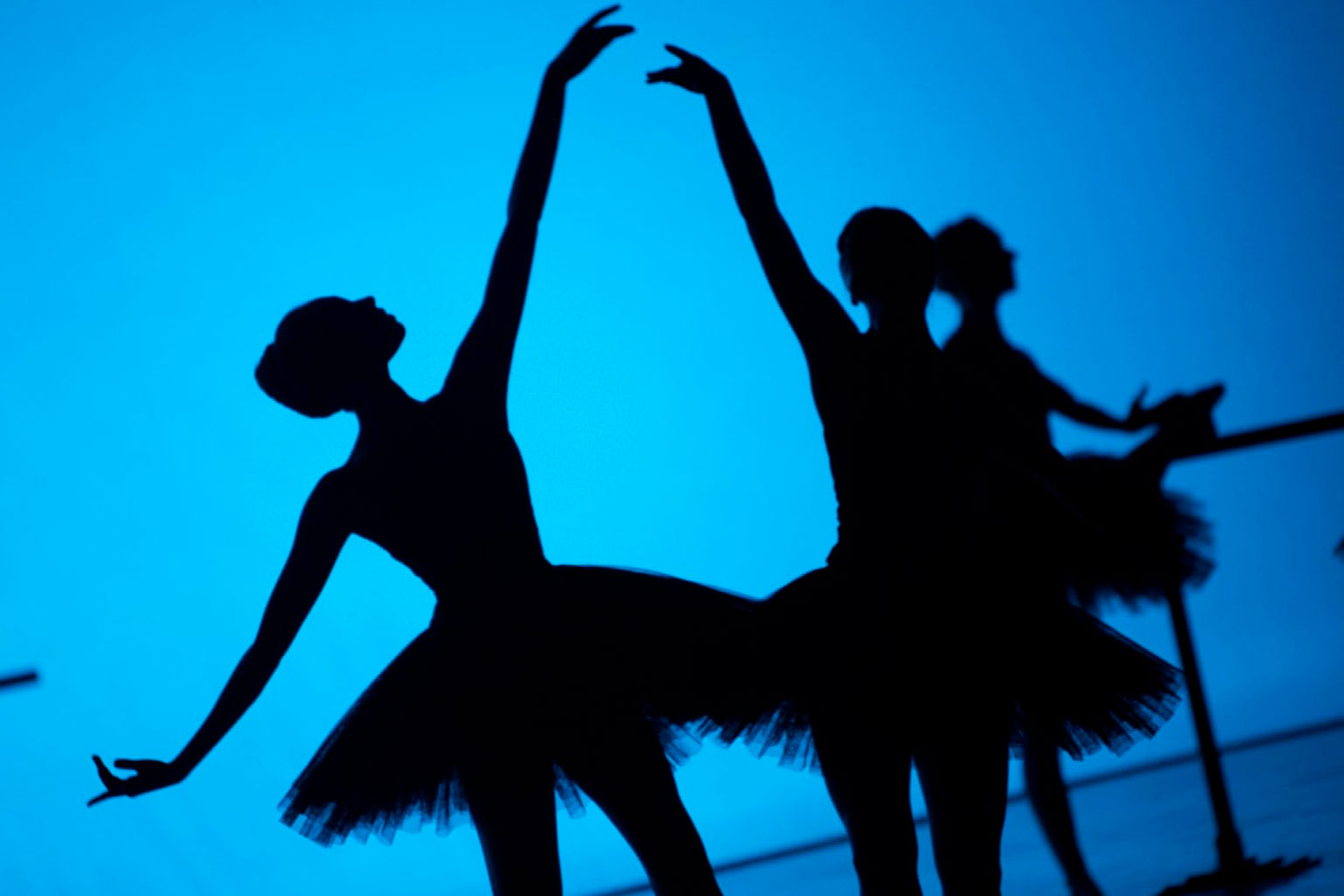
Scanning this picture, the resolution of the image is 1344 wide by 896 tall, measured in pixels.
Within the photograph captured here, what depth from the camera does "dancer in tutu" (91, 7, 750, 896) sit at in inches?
51.6

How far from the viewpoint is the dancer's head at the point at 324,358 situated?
142cm

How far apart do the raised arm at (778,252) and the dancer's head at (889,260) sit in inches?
3.5

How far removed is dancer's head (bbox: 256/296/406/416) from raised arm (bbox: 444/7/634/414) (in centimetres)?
10

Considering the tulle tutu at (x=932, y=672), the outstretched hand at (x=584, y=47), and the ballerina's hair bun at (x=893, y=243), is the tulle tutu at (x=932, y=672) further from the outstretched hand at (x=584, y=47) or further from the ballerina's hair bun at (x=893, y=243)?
the outstretched hand at (x=584, y=47)

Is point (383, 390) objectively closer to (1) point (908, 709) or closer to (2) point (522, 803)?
(2) point (522, 803)

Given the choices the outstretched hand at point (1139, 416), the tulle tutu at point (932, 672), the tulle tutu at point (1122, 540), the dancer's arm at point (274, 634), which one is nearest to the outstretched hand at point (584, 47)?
the dancer's arm at point (274, 634)

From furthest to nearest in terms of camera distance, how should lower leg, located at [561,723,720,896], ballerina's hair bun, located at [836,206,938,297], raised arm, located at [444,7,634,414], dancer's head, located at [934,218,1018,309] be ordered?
dancer's head, located at [934,218,1018,309], ballerina's hair bun, located at [836,206,938,297], raised arm, located at [444,7,634,414], lower leg, located at [561,723,720,896]

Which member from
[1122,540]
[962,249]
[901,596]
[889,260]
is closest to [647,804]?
[901,596]

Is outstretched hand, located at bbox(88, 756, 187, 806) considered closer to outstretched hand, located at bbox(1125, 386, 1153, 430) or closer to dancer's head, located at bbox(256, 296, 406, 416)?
dancer's head, located at bbox(256, 296, 406, 416)

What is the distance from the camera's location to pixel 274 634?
53.1 inches

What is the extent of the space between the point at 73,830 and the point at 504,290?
224cm

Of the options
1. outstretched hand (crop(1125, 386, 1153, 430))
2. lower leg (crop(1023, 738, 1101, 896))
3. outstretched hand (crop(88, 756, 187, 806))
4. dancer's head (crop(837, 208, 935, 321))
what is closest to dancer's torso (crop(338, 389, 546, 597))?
outstretched hand (crop(88, 756, 187, 806))

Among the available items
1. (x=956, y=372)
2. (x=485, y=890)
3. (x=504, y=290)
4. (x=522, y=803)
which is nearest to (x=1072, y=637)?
(x=956, y=372)

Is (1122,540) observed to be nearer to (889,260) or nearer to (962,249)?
(962,249)
